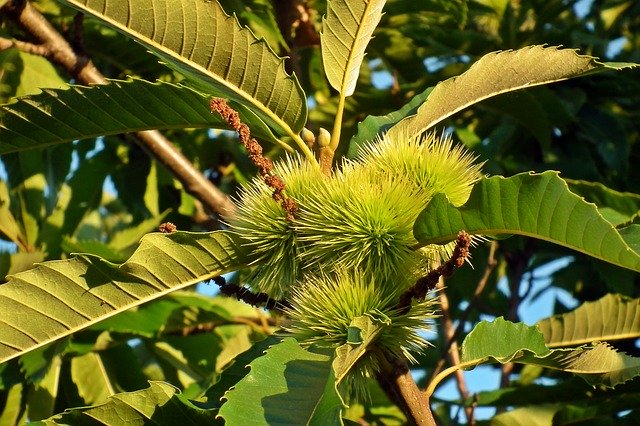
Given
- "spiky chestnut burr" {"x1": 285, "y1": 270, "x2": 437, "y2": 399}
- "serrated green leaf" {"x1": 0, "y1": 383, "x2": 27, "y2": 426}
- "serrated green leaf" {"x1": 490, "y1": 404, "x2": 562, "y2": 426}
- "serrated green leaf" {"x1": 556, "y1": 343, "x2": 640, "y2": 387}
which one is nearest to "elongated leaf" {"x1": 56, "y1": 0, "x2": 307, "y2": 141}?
"spiky chestnut burr" {"x1": 285, "y1": 270, "x2": 437, "y2": 399}

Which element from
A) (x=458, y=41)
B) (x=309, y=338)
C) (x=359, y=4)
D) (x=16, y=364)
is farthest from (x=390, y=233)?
(x=458, y=41)

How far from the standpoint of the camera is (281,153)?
2.89 m

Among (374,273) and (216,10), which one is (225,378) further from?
(216,10)

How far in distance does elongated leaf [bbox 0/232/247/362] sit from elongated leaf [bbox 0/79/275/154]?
0.23 meters

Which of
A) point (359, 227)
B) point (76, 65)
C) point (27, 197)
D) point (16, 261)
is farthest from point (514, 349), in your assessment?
point (27, 197)

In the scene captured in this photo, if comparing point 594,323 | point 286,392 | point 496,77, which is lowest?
point 594,323

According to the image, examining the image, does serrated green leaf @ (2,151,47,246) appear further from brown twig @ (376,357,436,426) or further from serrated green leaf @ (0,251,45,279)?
brown twig @ (376,357,436,426)

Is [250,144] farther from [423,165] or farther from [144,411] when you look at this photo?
[144,411]

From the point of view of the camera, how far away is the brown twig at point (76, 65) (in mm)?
2301

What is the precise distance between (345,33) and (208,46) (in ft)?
0.80

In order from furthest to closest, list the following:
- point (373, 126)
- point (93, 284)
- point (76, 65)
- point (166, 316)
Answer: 1. point (166, 316)
2. point (76, 65)
3. point (373, 126)
4. point (93, 284)

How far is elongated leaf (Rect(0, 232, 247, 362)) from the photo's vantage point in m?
1.43

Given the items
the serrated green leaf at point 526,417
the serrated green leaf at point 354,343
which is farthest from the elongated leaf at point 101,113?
the serrated green leaf at point 526,417

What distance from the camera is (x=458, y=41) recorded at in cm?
301
